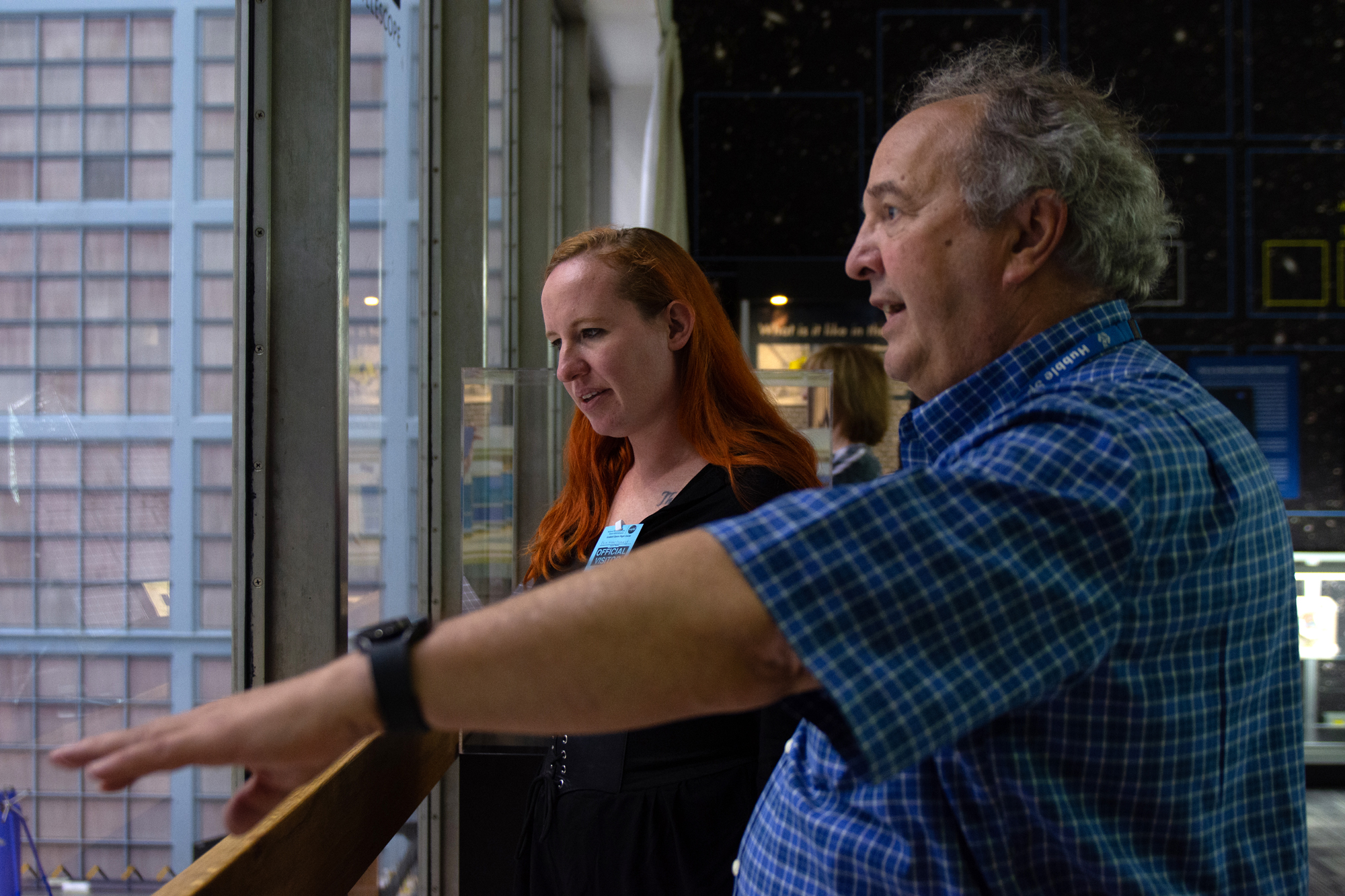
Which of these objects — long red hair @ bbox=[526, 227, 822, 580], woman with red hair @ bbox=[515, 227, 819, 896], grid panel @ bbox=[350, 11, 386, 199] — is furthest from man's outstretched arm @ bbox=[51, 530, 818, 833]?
grid panel @ bbox=[350, 11, 386, 199]

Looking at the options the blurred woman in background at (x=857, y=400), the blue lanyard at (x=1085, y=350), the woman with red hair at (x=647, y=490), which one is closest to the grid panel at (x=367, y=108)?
the woman with red hair at (x=647, y=490)

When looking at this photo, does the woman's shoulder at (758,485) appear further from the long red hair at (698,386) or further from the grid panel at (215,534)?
the grid panel at (215,534)

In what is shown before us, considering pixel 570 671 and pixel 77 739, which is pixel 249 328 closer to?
pixel 77 739

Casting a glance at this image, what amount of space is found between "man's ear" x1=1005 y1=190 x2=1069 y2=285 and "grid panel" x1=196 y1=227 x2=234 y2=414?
1.09m

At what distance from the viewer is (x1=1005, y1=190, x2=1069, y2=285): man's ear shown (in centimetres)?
74

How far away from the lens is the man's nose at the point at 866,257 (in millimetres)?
812

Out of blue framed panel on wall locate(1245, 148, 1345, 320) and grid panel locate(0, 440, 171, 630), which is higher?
blue framed panel on wall locate(1245, 148, 1345, 320)

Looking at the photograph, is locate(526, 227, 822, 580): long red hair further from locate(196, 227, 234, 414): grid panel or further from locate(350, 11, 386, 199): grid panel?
locate(350, 11, 386, 199): grid panel

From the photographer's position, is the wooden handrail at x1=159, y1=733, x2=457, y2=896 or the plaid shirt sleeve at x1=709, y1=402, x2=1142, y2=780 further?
the wooden handrail at x1=159, y1=733, x2=457, y2=896

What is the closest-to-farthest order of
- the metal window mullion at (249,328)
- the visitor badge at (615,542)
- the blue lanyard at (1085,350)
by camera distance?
the blue lanyard at (1085,350), the visitor badge at (615,542), the metal window mullion at (249,328)

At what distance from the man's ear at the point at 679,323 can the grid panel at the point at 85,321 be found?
0.69m

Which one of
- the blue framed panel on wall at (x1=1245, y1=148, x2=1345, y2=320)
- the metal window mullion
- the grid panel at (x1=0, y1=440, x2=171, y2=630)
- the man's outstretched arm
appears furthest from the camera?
the blue framed panel on wall at (x1=1245, y1=148, x2=1345, y2=320)

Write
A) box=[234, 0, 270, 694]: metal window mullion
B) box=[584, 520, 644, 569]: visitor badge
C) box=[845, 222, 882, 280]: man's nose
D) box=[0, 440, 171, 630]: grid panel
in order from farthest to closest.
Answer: box=[234, 0, 270, 694]: metal window mullion
box=[584, 520, 644, 569]: visitor badge
box=[0, 440, 171, 630]: grid panel
box=[845, 222, 882, 280]: man's nose

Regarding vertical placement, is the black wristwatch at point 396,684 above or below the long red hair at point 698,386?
below
